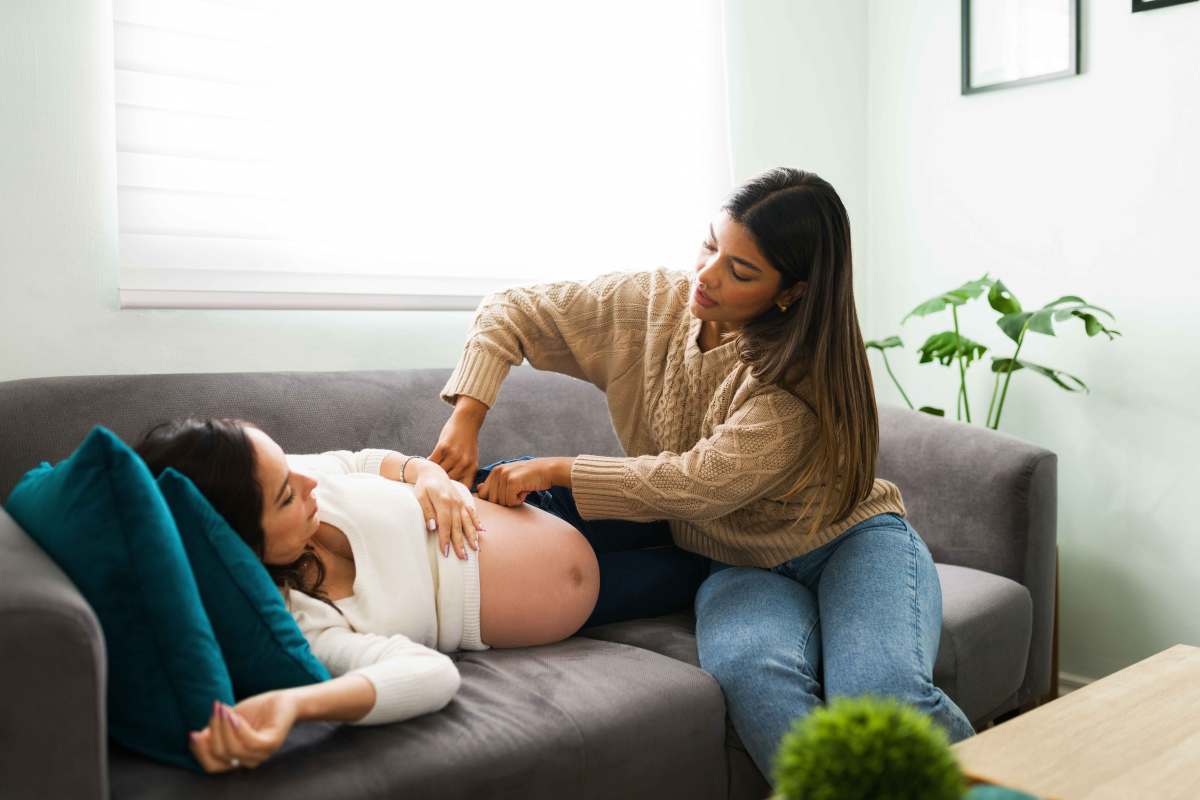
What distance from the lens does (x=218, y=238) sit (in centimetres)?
193

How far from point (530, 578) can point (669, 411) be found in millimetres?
395

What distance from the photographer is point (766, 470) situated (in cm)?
153

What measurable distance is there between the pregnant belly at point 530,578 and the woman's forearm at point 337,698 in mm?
359

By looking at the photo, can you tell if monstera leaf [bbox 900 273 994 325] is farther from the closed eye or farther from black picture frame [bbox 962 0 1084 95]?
the closed eye

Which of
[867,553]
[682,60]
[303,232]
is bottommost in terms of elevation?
[867,553]

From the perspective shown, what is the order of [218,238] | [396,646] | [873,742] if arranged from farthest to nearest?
[218,238] < [396,646] < [873,742]

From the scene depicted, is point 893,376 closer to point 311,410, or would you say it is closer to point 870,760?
point 311,410

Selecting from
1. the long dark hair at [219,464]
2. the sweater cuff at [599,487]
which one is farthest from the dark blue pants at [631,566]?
the long dark hair at [219,464]

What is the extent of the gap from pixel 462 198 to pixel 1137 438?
1.66m

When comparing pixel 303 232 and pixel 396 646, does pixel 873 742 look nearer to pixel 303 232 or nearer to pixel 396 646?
pixel 396 646

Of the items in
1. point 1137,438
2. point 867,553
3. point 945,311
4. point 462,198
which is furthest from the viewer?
point 945,311

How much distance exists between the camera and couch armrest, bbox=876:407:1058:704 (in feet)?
6.60

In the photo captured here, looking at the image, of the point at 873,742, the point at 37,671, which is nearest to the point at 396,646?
the point at 37,671

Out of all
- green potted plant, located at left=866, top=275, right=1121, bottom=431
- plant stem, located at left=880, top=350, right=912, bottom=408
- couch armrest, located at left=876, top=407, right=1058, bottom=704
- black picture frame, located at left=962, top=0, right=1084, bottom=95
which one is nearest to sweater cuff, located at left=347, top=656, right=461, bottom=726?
couch armrest, located at left=876, top=407, right=1058, bottom=704
